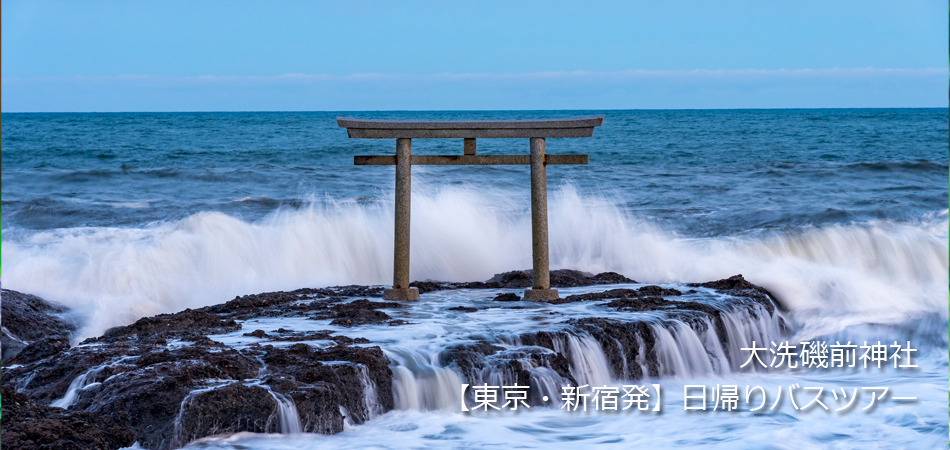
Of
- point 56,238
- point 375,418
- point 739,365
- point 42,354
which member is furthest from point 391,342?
point 56,238

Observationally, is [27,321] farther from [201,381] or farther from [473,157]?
[473,157]

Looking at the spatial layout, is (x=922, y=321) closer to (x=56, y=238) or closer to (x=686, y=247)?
(x=686, y=247)

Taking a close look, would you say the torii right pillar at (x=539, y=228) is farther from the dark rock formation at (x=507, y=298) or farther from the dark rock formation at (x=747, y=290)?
the dark rock formation at (x=747, y=290)

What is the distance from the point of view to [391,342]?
6891mm

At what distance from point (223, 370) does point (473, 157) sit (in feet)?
13.0

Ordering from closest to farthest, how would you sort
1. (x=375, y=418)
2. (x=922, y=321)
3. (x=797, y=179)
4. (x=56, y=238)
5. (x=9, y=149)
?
(x=375, y=418) → (x=922, y=321) → (x=56, y=238) → (x=797, y=179) → (x=9, y=149)

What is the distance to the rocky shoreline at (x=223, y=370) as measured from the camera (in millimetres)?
5230

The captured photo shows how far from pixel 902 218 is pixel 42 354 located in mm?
15638

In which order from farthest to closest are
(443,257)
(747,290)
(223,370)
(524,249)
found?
(524,249), (443,257), (747,290), (223,370)

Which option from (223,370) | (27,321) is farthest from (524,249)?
(223,370)

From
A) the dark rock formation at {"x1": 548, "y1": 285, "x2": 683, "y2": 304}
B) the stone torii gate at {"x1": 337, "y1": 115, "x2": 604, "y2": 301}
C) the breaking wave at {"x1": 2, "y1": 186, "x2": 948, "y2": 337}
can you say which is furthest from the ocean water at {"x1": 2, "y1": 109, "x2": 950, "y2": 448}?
the dark rock formation at {"x1": 548, "y1": 285, "x2": 683, "y2": 304}

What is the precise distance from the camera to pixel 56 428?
15.8ft

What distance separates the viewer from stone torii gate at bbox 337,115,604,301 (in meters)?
8.68

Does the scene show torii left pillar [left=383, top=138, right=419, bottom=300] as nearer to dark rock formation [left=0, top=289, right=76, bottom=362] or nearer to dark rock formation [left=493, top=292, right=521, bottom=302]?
dark rock formation [left=493, top=292, right=521, bottom=302]
